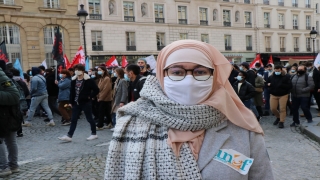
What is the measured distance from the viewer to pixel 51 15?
85.6 ft

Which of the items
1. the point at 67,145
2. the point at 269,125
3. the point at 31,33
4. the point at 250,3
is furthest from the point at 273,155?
the point at 250,3

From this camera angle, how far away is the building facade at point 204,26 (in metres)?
28.8

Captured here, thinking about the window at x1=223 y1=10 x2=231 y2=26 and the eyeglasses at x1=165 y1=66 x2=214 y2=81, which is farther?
the window at x1=223 y1=10 x2=231 y2=26

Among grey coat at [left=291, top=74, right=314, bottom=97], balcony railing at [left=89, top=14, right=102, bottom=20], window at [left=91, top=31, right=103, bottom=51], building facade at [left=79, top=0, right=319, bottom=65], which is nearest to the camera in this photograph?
grey coat at [left=291, top=74, right=314, bottom=97]

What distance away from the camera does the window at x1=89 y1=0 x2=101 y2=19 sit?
28.1m

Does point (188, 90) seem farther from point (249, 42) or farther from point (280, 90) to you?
point (249, 42)

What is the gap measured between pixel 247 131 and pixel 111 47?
28103 mm

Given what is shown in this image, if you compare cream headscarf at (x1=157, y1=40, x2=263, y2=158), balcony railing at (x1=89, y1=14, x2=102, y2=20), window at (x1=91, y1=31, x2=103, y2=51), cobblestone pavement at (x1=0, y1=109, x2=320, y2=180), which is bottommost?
cobblestone pavement at (x1=0, y1=109, x2=320, y2=180)

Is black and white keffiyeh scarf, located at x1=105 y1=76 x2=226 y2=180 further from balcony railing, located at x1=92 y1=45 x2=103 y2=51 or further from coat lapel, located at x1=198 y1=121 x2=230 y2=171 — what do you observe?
balcony railing, located at x1=92 y1=45 x2=103 y2=51

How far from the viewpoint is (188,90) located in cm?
177

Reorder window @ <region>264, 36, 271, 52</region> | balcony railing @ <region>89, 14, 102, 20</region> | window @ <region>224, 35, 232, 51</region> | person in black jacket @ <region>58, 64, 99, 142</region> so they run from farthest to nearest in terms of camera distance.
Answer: window @ <region>264, 36, 271, 52</region> < window @ <region>224, 35, 232, 51</region> < balcony railing @ <region>89, 14, 102, 20</region> < person in black jacket @ <region>58, 64, 99, 142</region>

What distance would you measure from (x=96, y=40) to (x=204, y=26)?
12836 mm

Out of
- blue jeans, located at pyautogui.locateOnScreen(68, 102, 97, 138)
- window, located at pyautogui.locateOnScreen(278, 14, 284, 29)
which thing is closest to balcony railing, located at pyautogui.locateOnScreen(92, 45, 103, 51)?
blue jeans, located at pyautogui.locateOnScreen(68, 102, 97, 138)

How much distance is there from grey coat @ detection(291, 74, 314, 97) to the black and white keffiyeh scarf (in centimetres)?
766
